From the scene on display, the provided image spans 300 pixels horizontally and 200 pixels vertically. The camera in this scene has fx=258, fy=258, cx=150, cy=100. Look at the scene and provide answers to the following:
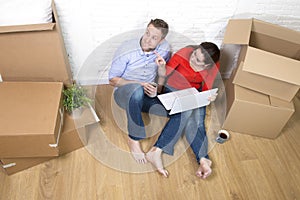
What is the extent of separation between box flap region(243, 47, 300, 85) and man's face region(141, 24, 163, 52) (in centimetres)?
42

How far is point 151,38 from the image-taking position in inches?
48.5

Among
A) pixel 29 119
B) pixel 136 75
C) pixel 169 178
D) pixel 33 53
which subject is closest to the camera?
pixel 29 119

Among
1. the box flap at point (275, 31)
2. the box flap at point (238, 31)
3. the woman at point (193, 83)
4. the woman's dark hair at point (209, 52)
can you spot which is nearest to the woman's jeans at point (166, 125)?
the woman at point (193, 83)

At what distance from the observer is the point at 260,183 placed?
1.28m

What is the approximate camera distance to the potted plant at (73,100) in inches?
48.1

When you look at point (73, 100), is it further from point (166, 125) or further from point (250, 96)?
point (250, 96)

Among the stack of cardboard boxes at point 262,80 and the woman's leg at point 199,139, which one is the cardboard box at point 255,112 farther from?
the woman's leg at point 199,139

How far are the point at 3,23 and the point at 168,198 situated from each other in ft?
3.48

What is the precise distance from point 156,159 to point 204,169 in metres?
0.24

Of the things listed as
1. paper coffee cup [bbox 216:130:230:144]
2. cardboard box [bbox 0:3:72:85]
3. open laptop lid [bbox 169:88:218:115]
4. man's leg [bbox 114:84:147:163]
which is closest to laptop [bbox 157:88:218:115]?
open laptop lid [bbox 169:88:218:115]

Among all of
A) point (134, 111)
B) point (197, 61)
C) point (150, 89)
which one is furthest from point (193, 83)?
point (134, 111)

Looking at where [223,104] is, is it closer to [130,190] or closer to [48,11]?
[130,190]

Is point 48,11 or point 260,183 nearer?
point 48,11

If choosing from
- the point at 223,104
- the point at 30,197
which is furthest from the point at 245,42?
the point at 30,197
